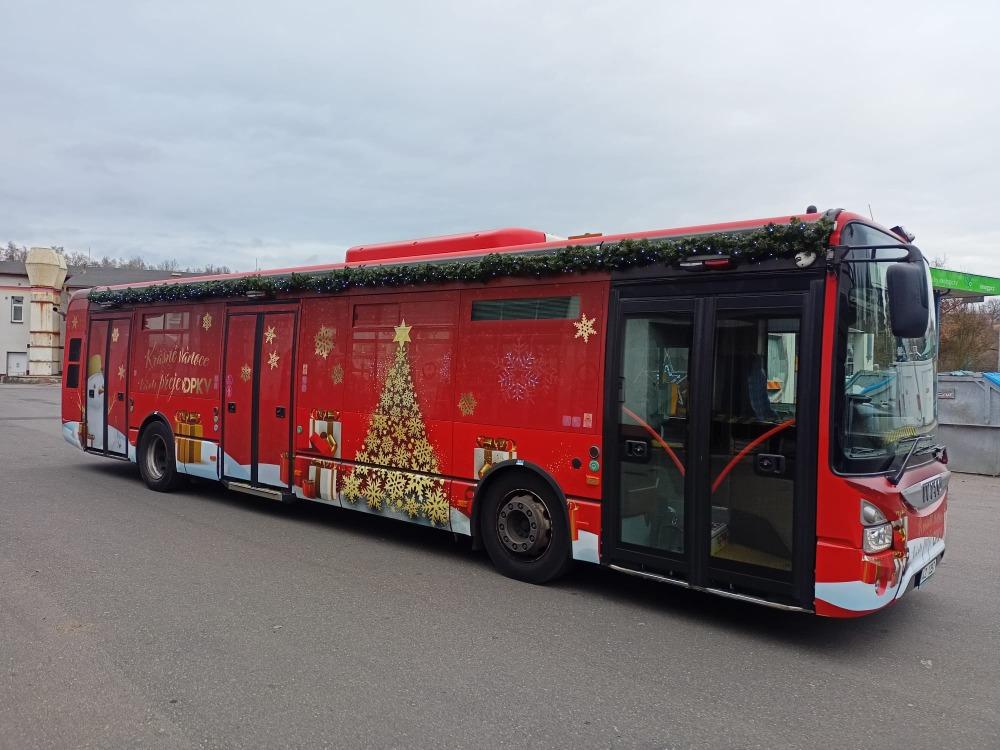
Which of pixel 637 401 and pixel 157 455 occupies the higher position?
pixel 637 401

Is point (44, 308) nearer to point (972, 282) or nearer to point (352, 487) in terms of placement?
point (352, 487)

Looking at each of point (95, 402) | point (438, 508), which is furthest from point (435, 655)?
point (95, 402)

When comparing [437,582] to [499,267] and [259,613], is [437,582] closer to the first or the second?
[259,613]

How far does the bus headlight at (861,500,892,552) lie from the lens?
4.50m

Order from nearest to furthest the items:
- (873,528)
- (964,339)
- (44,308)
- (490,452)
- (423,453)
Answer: (873,528), (490,452), (423,453), (964,339), (44,308)

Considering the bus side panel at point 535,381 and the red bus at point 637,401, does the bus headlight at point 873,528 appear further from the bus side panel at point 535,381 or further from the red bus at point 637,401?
the bus side panel at point 535,381

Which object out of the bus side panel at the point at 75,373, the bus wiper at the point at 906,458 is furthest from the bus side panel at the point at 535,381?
the bus side panel at the point at 75,373

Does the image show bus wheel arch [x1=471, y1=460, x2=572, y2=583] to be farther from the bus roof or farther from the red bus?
the bus roof

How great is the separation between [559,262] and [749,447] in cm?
210

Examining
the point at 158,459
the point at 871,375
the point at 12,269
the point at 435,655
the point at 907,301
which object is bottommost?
the point at 435,655

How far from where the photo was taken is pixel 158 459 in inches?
408

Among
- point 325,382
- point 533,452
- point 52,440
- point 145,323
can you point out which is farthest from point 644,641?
point 52,440

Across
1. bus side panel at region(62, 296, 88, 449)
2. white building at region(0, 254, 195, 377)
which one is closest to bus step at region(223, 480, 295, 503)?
bus side panel at region(62, 296, 88, 449)

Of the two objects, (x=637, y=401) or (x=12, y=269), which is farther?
(x=12, y=269)
